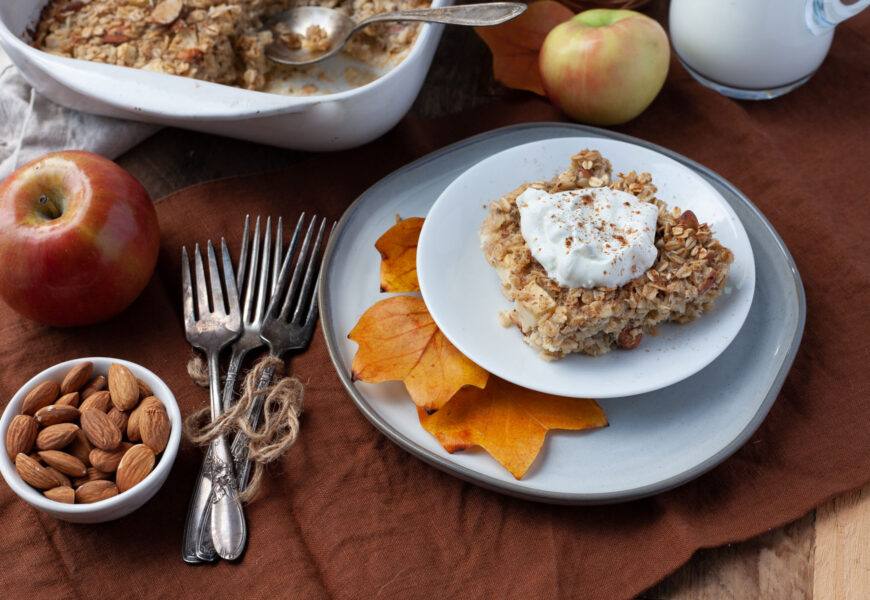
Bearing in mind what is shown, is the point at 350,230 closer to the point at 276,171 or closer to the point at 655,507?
the point at 276,171

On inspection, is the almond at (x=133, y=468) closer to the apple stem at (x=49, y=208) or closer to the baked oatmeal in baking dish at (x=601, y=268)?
the apple stem at (x=49, y=208)

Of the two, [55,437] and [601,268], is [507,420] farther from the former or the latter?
[55,437]

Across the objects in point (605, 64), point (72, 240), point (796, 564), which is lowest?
point (796, 564)

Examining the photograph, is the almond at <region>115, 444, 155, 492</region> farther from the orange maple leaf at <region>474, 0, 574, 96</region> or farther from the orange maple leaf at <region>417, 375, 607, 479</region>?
the orange maple leaf at <region>474, 0, 574, 96</region>

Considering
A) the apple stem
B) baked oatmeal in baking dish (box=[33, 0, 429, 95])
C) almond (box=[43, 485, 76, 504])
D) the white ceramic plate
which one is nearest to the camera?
almond (box=[43, 485, 76, 504])

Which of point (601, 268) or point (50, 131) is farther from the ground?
point (601, 268)

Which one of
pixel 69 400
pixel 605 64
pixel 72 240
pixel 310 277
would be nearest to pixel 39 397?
pixel 69 400

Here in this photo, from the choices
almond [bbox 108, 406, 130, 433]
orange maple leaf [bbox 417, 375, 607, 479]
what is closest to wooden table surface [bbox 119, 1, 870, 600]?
orange maple leaf [bbox 417, 375, 607, 479]
